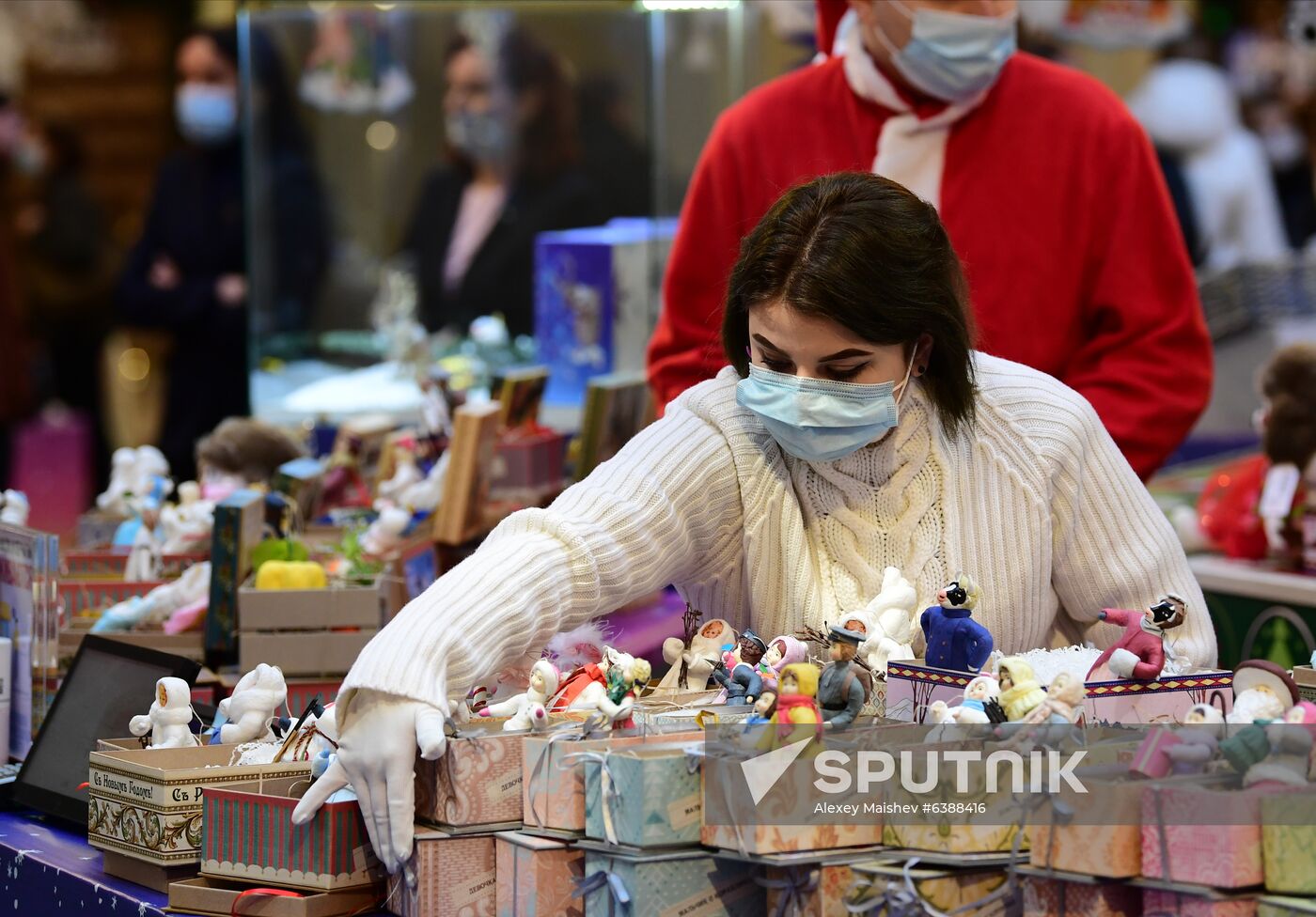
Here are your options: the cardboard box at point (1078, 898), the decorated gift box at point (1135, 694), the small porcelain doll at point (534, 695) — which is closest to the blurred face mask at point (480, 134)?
the small porcelain doll at point (534, 695)

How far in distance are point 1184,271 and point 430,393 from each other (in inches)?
63.4

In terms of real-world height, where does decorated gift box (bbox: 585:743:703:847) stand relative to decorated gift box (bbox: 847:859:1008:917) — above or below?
above

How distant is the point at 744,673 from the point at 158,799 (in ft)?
2.26

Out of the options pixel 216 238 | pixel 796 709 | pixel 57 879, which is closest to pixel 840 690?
pixel 796 709

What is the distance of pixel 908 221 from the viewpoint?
238 centimetres

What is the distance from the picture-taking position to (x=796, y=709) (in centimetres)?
193

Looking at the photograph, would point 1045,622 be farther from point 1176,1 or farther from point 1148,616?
point 1176,1

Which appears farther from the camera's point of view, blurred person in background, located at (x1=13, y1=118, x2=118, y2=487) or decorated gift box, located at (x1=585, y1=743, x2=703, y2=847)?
blurred person in background, located at (x1=13, y1=118, x2=118, y2=487)

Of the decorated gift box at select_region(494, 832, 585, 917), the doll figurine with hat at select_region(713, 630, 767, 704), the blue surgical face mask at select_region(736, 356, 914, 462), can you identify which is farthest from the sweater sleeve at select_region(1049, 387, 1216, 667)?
the decorated gift box at select_region(494, 832, 585, 917)

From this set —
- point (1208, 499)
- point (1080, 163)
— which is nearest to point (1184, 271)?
point (1080, 163)

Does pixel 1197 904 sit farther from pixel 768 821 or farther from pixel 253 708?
pixel 253 708

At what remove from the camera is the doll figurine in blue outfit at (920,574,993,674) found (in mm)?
2176

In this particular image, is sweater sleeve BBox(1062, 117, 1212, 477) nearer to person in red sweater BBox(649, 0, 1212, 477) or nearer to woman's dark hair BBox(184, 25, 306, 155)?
person in red sweater BBox(649, 0, 1212, 477)

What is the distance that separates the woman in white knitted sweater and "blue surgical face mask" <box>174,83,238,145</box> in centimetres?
331
